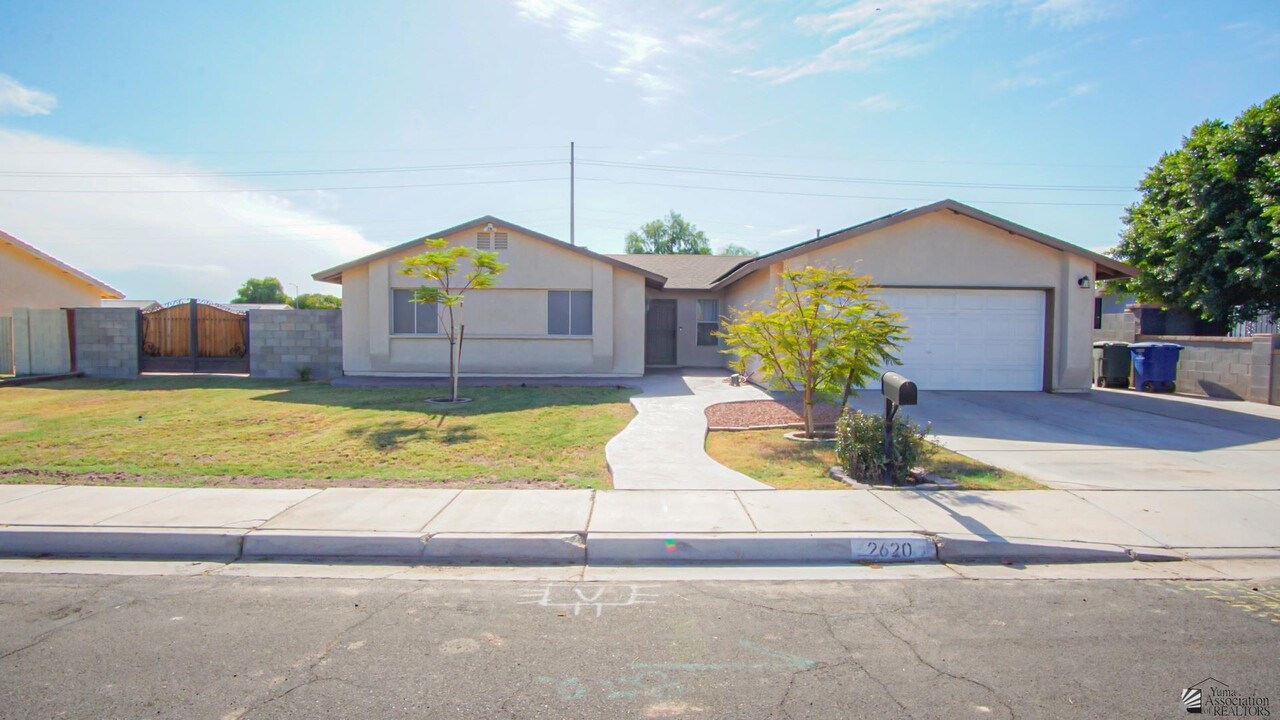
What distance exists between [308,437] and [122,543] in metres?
4.28

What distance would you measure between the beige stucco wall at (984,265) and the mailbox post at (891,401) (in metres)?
8.11

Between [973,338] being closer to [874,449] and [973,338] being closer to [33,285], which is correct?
[874,449]

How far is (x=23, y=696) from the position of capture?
10.8 ft

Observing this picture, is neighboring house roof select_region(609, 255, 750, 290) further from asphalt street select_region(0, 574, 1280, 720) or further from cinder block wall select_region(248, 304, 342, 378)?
asphalt street select_region(0, 574, 1280, 720)

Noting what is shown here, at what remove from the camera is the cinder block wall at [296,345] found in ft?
59.9

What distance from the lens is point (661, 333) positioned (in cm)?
2269

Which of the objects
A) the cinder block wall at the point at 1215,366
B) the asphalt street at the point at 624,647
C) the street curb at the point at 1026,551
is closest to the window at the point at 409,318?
the asphalt street at the point at 624,647

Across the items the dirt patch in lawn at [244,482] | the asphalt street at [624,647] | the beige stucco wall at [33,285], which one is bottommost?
the asphalt street at [624,647]

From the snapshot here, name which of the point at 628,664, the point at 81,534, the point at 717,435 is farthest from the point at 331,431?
the point at 628,664

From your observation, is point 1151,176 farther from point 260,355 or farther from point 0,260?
point 0,260

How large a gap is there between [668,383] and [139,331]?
14.5m

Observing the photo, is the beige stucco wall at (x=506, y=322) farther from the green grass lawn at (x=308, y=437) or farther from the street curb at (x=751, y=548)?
the street curb at (x=751, y=548)

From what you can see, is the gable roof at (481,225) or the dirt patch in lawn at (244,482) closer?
the dirt patch in lawn at (244,482)

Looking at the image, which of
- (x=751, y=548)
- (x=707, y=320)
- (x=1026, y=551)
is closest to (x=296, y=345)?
(x=707, y=320)
